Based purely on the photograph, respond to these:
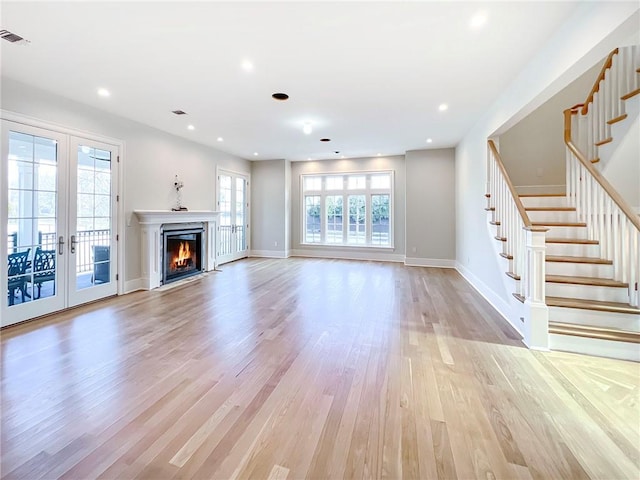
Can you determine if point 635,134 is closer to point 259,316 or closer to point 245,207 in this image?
point 259,316

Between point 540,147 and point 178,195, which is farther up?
point 540,147

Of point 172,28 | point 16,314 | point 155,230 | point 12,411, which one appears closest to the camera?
point 12,411

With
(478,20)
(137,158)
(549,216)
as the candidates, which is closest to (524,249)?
(549,216)

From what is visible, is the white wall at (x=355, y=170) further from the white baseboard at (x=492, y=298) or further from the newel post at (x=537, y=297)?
the newel post at (x=537, y=297)

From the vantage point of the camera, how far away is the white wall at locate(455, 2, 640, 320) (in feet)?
6.75

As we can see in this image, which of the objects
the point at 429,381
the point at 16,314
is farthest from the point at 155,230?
Result: the point at 429,381

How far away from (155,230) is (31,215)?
179 cm

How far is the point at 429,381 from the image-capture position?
2.26 meters

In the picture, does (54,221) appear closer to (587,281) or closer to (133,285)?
(133,285)

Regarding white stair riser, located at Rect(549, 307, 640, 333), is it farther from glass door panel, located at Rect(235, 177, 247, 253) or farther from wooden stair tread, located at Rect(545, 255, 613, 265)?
glass door panel, located at Rect(235, 177, 247, 253)

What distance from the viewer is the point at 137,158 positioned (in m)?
5.19

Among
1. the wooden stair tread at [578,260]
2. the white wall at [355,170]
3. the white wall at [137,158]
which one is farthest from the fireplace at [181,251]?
the wooden stair tread at [578,260]

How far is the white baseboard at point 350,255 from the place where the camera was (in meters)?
8.22

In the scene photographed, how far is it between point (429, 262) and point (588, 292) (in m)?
4.37
